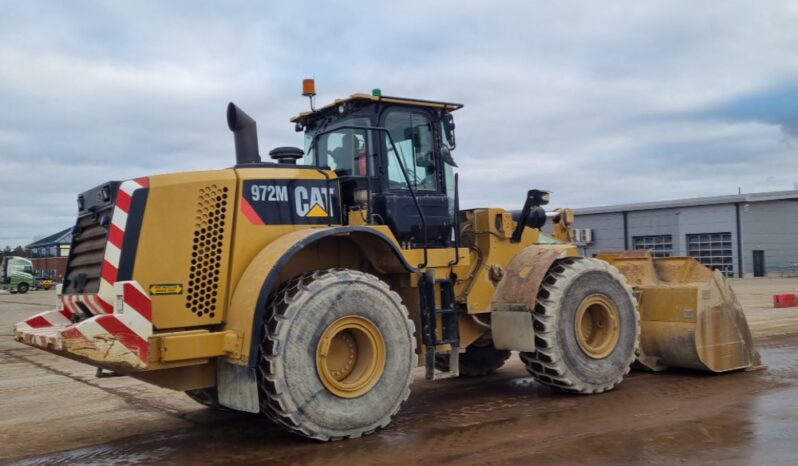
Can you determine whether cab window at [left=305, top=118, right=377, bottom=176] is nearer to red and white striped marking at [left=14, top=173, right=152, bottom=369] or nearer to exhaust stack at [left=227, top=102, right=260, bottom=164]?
exhaust stack at [left=227, top=102, right=260, bottom=164]

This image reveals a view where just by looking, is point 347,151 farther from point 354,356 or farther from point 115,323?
point 115,323

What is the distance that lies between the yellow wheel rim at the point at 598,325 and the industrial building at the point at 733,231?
30837 millimetres

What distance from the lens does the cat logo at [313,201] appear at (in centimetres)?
623

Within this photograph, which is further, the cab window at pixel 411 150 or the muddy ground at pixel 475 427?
the cab window at pixel 411 150

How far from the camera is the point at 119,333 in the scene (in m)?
5.05

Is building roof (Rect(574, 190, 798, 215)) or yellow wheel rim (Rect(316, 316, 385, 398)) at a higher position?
building roof (Rect(574, 190, 798, 215))

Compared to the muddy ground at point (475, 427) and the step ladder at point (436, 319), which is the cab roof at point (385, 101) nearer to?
the step ladder at point (436, 319)

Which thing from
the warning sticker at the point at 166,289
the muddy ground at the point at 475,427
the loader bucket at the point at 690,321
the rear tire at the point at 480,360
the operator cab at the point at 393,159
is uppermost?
the operator cab at the point at 393,159

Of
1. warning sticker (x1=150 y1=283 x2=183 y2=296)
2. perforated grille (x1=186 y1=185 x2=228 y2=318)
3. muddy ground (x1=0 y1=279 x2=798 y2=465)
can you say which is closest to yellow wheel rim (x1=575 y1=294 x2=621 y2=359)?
muddy ground (x1=0 y1=279 x2=798 y2=465)

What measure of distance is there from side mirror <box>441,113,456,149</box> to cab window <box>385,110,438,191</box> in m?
0.18

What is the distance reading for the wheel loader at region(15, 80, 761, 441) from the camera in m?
5.43

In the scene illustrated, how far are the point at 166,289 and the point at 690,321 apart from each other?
5687mm

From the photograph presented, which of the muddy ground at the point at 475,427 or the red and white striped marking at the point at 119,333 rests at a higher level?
the red and white striped marking at the point at 119,333

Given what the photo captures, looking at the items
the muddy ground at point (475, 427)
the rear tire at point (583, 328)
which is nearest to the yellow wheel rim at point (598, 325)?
the rear tire at point (583, 328)
